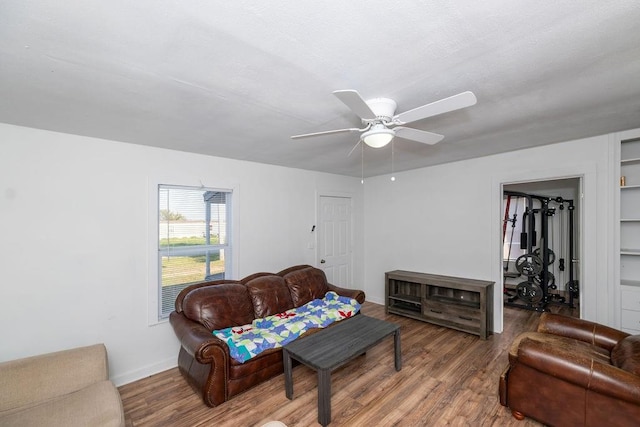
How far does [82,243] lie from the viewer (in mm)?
2568

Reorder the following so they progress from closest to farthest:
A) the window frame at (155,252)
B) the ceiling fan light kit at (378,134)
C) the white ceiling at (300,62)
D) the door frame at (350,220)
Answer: the white ceiling at (300,62) < the ceiling fan light kit at (378,134) < the window frame at (155,252) < the door frame at (350,220)

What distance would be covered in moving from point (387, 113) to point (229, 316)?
254cm

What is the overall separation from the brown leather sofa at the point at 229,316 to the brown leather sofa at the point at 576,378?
191 centimetres

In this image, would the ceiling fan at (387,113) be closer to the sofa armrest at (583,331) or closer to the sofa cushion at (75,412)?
the sofa armrest at (583,331)

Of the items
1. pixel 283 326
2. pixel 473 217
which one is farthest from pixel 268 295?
pixel 473 217

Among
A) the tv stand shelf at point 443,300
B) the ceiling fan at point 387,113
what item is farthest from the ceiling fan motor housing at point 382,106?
the tv stand shelf at point 443,300

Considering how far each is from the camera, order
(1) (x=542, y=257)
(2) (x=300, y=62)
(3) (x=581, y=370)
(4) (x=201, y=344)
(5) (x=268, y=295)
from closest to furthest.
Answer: (2) (x=300, y=62), (3) (x=581, y=370), (4) (x=201, y=344), (5) (x=268, y=295), (1) (x=542, y=257)

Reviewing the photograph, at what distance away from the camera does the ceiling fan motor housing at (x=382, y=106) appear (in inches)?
71.9

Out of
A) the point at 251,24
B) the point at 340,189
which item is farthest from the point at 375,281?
the point at 251,24

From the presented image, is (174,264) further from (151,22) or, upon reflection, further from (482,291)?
(482,291)

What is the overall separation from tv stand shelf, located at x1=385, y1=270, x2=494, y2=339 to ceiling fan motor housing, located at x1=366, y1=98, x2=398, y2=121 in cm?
287

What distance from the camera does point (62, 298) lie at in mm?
2467

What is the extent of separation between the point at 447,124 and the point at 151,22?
7.30 feet

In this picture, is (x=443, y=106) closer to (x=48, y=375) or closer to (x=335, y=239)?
(x=48, y=375)
